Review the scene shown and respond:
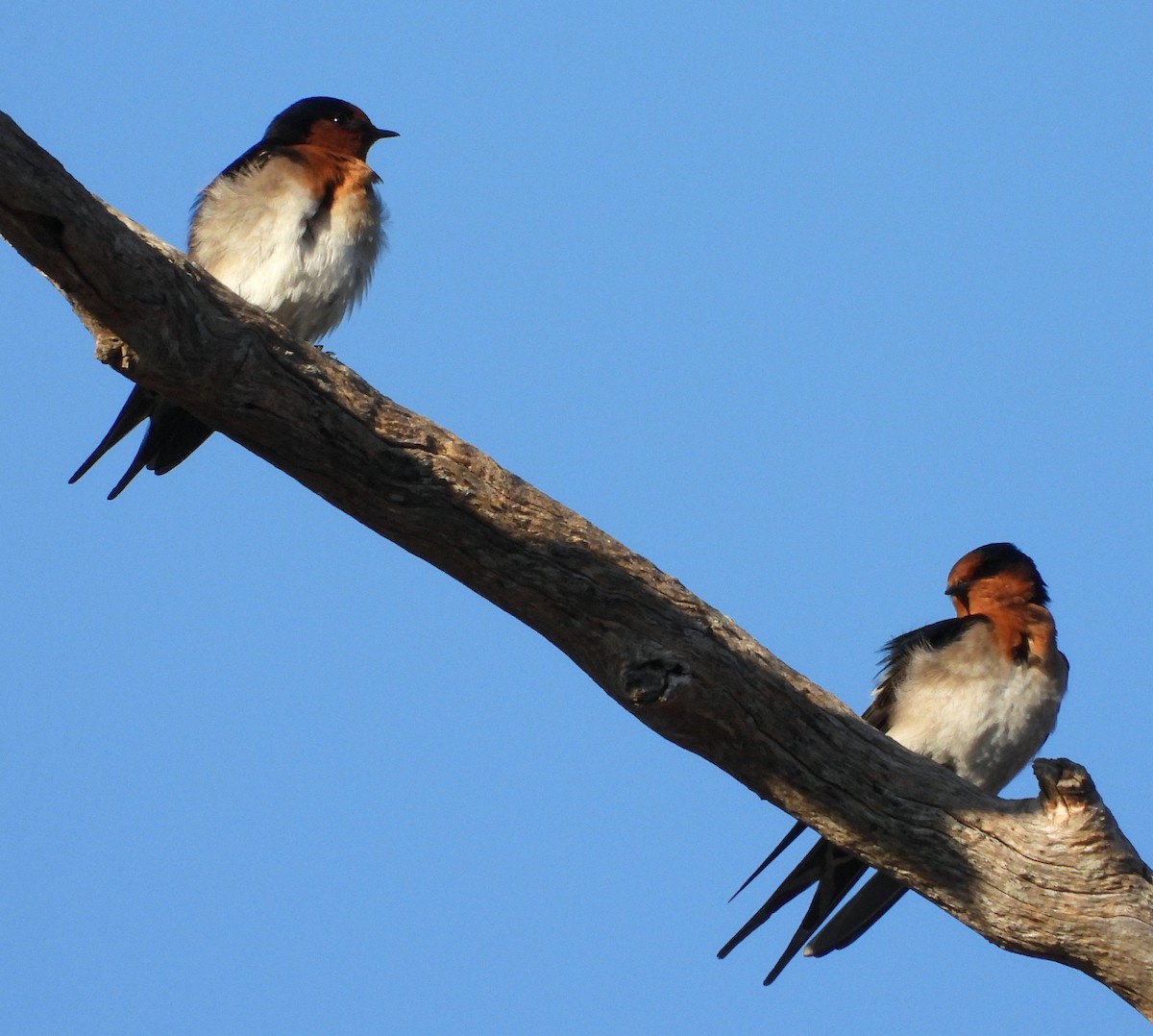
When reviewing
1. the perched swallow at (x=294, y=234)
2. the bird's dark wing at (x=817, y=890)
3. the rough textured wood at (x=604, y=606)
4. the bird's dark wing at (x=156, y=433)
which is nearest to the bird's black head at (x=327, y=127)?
the perched swallow at (x=294, y=234)

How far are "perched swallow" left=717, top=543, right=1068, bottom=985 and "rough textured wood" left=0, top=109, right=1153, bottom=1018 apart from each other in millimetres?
1194

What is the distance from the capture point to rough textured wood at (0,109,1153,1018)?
481cm

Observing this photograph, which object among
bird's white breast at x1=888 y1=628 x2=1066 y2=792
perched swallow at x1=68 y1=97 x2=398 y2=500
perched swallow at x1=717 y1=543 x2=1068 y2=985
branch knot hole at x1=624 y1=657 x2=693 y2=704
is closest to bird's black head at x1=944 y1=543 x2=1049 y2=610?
perched swallow at x1=717 y1=543 x2=1068 y2=985

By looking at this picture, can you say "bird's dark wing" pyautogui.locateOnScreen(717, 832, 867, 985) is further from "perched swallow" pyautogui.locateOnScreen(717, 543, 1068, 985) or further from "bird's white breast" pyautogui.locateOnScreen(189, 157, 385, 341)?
"bird's white breast" pyautogui.locateOnScreen(189, 157, 385, 341)

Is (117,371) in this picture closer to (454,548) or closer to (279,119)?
(454,548)

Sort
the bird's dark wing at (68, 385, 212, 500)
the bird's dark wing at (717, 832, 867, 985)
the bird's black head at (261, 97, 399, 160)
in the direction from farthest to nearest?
the bird's black head at (261, 97, 399, 160)
the bird's dark wing at (717, 832, 867, 985)
the bird's dark wing at (68, 385, 212, 500)

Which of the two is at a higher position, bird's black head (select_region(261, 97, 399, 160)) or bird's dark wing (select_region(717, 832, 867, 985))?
bird's black head (select_region(261, 97, 399, 160))

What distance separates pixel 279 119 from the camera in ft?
25.5

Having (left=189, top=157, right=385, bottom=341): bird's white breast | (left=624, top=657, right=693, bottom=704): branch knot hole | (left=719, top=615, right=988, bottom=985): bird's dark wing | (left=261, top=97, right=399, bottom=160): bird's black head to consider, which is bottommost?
(left=624, top=657, right=693, bottom=704): branch knot hole

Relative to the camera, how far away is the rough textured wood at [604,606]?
4.81 metres

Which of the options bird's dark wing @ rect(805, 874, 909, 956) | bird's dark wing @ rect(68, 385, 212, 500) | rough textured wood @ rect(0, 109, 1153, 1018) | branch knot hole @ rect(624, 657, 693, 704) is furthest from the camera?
bird's dark wing @ rect(805, 874, 909, 956)

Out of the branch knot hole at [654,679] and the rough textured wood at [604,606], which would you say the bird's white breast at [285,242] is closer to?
the rough textured wood at [604,606]

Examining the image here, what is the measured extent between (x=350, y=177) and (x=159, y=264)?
267cm

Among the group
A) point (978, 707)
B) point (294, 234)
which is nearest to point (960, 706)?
point (978, 707)
